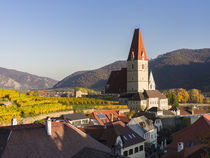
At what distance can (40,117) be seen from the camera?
139 feet

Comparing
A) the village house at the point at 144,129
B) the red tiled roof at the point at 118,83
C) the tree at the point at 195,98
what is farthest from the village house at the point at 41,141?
the tree at the point at 195,98

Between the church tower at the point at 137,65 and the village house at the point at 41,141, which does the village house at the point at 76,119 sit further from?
the church tower at the point at 137,65

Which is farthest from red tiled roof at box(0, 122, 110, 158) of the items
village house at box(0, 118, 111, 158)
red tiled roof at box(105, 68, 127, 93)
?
red tiled roof at box(105, 68, 127, 93)

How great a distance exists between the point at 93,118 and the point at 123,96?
114 feet

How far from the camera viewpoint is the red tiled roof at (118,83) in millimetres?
86188

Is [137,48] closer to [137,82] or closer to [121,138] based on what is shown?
[137,82]

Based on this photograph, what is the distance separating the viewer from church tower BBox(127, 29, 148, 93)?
81.1m

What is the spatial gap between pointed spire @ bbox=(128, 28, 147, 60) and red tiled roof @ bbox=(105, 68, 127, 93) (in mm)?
8269

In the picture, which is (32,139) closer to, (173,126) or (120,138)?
(120,138)

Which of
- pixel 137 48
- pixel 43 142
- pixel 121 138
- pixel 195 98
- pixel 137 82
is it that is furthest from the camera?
pixel 195 98

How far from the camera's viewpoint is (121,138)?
29.1 meters

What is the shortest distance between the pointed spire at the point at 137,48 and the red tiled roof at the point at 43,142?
200 ft

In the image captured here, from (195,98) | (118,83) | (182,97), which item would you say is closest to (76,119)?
(118,83)

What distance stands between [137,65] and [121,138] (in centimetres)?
5403
